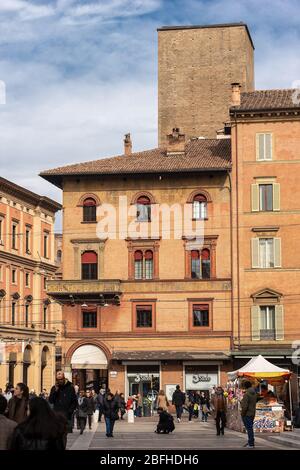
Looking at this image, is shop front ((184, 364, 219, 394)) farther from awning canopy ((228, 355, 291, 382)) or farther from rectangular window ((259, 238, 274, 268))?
awning canopy ((228, 355, 291, 382))

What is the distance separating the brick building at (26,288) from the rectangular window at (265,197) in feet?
81.8

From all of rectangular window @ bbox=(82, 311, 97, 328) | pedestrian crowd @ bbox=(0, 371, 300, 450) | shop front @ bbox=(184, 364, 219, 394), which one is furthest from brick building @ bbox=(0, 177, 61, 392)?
pedestrian crowd @ bbox=(0, 371, 300, 450)

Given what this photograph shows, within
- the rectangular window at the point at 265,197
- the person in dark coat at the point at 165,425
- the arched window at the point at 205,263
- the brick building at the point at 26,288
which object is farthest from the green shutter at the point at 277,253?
the brick building at the point at 26,288

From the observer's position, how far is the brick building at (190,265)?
53219 millimetres

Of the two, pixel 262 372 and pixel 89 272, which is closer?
pixel 262 372

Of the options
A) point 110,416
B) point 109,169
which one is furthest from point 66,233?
point 110,416

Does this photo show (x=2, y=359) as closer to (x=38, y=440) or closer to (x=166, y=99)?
(x=166, y=99)

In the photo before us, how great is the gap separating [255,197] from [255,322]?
23.3 feet

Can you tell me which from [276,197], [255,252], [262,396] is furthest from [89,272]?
[262,396]

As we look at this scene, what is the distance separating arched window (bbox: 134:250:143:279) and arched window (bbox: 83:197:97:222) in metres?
3.28

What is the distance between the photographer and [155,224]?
55.4 metres

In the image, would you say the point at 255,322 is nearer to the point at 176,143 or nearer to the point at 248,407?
the point at 176,143

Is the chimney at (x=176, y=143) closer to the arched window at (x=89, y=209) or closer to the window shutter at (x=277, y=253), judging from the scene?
the arched window at (x=89, y=209)

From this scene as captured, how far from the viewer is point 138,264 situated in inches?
2170
